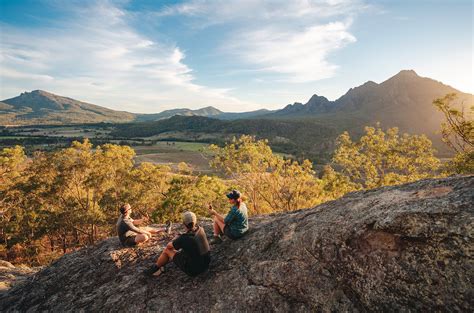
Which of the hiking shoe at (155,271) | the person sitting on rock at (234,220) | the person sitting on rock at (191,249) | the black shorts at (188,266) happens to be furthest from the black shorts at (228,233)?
the hiking shoe at (155,271)

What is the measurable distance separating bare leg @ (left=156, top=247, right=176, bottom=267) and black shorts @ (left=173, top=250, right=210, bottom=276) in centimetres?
A: 45

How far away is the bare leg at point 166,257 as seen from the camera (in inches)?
446

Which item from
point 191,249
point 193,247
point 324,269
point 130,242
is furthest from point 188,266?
point 324,269

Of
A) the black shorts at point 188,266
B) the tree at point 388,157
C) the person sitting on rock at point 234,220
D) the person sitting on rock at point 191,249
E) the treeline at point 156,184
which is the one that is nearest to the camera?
the person sitting on rock at point 191,249

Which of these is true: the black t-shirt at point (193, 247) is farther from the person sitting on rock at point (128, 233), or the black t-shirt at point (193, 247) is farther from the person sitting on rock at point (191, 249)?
the person sitting on rock at point (128, 233)

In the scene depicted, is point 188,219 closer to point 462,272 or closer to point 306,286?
point 306,286

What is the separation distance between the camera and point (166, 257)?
37.4 ft

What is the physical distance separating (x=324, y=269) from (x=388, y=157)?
25405mm

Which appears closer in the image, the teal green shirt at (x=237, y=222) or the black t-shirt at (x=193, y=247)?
the black t-shirt at (x=193, y=247)

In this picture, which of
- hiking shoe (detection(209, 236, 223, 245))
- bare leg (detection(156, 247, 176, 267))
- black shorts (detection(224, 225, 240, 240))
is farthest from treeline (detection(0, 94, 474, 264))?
bare leg (detection(156, 247, 176, 267))

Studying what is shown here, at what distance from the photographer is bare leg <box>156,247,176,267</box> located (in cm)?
1132

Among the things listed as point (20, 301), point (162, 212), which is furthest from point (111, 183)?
point (20, 301)

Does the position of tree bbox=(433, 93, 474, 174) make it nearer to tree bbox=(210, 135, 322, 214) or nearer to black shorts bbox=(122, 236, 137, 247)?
A: tree bbox=(210, 135, 322, 214)

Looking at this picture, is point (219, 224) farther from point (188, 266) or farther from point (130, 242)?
point (130, 242)
